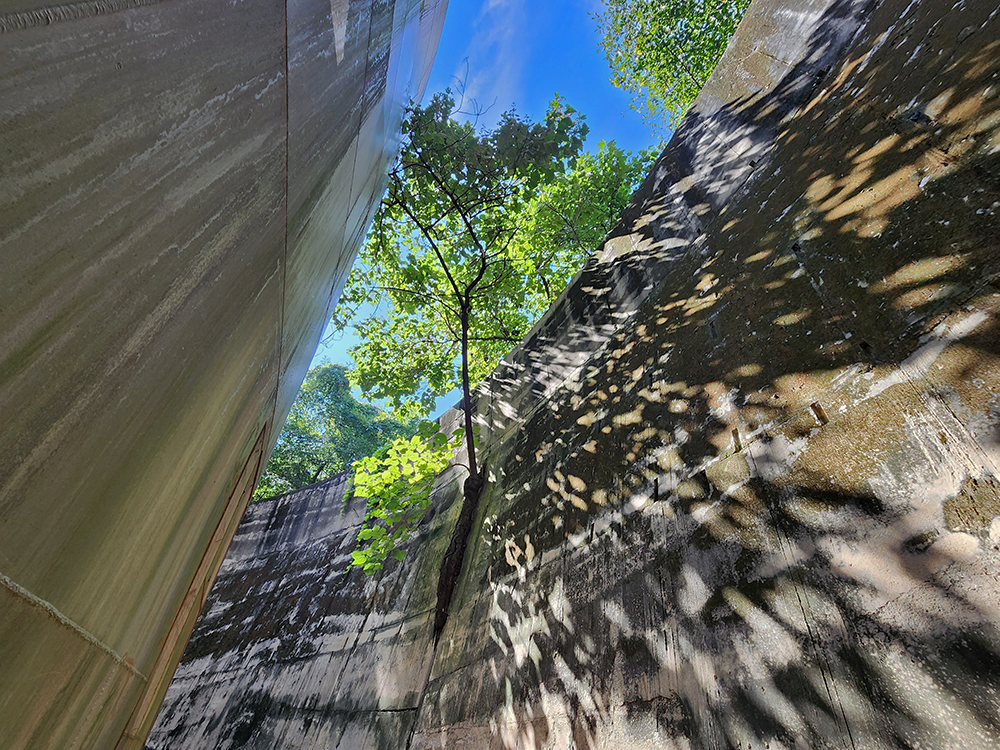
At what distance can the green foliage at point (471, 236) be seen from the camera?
22.8 feet

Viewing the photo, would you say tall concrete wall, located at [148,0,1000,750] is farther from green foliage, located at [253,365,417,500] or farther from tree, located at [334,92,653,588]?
green foliage, located at [253,365,417,500]

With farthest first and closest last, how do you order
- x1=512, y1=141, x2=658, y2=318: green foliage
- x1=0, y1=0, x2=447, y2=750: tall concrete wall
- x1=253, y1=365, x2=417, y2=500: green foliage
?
x1=253, y1=365, x2=417, y2=500: green foliage → x1=512, y1=141, x2=658, y2=318: green foliage → x1=0, y1=0, x2=447, y2=750: tall concrete wall

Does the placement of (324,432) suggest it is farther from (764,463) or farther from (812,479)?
(812,479)

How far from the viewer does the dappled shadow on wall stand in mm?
1479

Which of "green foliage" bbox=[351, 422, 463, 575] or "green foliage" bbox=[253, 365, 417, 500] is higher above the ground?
"green foliage" bbox=[253, 365, 417, 500]

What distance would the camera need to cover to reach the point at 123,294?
0.87 meters

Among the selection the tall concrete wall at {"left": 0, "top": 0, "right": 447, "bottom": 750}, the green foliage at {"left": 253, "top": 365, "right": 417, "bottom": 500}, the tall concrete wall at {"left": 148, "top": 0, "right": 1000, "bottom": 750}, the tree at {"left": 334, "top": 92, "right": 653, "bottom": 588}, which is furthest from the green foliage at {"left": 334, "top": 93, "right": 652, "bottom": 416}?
the green foliage at {"left": 253, "top": 365, "right": 417, "bottom": 500}

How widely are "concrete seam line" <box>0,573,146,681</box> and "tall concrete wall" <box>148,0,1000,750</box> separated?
6.97 feet

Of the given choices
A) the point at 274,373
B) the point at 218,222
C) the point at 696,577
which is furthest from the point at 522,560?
the point at 218,222

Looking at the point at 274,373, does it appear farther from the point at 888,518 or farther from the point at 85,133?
the point at 888,518

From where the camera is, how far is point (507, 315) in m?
10.9

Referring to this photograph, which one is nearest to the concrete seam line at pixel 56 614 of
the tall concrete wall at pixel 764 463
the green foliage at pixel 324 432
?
the tall concrete wall at pixel 764 463

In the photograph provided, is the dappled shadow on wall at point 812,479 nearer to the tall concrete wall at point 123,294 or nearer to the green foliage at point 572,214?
the tall concrete wall at point 123,294

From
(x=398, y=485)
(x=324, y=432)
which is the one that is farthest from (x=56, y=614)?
(x=324, y=432)
